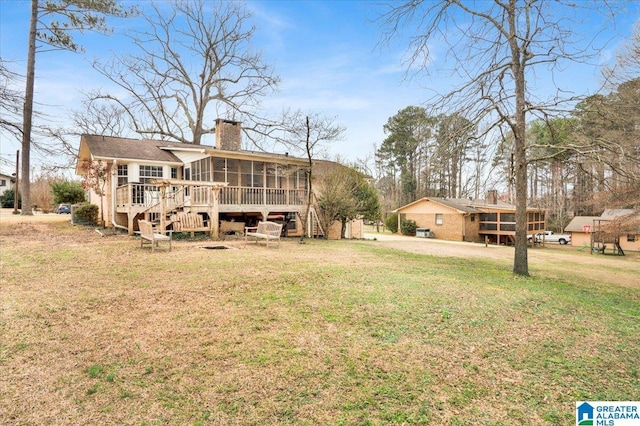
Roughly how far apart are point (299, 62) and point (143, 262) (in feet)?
49.5

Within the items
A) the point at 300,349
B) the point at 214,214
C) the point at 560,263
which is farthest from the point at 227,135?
the point at 560,263

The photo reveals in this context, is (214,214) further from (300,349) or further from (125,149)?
(300,349)

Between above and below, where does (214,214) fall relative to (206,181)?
below

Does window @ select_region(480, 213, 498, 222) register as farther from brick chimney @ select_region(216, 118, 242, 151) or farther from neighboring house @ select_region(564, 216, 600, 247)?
brick chimney @ select_region(216, 118, 242, 151)

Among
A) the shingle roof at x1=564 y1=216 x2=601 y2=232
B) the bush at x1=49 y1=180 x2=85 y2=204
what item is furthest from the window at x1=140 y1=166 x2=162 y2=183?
the shingle roof at x1=564 y1=216 x2=601 y2=232

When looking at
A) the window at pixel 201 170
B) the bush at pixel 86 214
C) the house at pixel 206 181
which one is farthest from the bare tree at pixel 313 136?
the bush at pixel 86 214

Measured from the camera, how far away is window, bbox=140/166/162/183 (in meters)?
17.2

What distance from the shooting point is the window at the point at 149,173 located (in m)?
17.2

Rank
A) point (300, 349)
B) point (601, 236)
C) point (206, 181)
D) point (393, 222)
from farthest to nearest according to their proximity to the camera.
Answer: point (393, 222) → point (601, 236) → point (206, 181) → point (300, 349)

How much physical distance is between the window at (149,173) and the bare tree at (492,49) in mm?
13647

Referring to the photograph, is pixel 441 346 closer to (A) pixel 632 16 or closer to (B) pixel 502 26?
(A) pixel 632 16

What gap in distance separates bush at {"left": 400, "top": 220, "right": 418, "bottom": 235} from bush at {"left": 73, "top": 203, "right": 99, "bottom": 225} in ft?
95.0

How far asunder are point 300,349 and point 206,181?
1330 centimetres

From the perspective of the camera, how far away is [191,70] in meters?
30.5
